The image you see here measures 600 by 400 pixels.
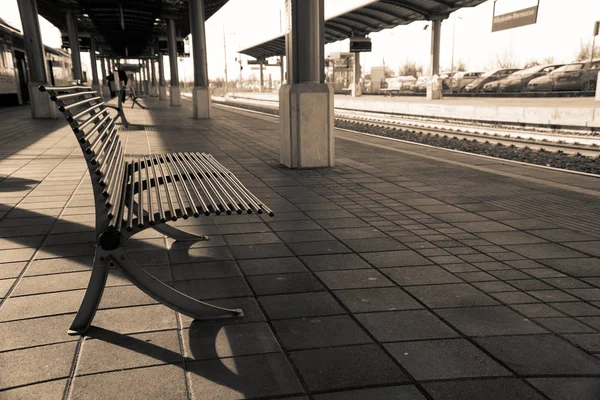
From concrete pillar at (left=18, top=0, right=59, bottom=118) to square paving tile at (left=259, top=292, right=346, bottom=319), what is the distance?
1558 cm

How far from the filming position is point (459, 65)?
275 ft

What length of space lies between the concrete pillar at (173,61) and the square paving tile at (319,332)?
26915 millimetres

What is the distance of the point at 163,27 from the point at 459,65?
202 feet

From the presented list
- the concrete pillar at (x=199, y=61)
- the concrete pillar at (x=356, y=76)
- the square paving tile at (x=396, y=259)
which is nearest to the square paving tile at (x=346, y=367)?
the square paving tile at (x=396, y=259)

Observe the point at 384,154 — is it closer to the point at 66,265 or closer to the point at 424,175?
the point at 424,175

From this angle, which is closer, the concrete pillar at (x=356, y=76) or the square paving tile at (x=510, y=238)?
the square paving tile at (x=510, y=238)

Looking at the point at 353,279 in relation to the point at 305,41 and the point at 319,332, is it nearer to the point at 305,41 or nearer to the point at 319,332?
the point at 319,332

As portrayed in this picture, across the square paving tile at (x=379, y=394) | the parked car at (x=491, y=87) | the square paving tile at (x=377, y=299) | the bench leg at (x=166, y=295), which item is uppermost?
the parked car at (x=491, y=87)

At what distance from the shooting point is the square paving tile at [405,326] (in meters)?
2.42

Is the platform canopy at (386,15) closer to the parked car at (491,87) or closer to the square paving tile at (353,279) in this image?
the parked car at (491,87)

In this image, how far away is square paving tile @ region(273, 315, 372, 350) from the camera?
7.72 feet

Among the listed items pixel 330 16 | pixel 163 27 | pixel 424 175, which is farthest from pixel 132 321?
pixel 163 27

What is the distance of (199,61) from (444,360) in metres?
17.7

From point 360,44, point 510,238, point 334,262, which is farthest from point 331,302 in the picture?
point 360,44
